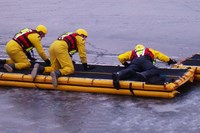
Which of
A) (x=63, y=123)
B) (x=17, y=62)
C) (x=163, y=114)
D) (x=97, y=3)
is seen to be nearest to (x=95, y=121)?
(x=63, y=123)

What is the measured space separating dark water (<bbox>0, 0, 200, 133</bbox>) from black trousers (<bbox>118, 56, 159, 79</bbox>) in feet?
1.69

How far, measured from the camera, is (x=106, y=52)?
40.0ft

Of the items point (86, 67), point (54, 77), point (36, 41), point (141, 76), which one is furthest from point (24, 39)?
point (141, 76)

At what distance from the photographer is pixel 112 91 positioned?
8711 millimetres

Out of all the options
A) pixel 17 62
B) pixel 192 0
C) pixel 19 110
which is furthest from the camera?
pixel 192 0

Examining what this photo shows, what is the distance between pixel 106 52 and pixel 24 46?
2990mm

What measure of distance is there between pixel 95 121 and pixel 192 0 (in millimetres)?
13076

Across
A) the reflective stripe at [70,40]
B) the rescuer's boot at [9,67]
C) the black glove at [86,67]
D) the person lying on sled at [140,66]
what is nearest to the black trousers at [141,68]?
the person lying on sled at [140,66]

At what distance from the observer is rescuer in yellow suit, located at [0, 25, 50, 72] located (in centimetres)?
Result: 971

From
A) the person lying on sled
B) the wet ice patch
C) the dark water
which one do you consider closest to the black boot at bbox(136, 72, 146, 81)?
the person lying on sled

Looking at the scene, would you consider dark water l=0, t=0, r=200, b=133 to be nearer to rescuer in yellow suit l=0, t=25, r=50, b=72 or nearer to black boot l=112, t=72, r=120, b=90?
black boot l=112, t=72, r=120, b=90

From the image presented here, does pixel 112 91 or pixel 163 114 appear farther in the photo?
pixel 112 91

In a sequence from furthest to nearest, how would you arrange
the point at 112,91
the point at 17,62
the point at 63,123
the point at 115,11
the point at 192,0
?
the point at 192,0 < the point at 115,11 < the point at 17,62 < the point at 112,91 < the point at 63,123

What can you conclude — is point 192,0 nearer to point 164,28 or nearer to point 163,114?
point 164,28
